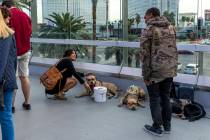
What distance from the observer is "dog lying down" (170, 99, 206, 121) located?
4633 mm

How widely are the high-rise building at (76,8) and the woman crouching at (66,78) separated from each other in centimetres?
153

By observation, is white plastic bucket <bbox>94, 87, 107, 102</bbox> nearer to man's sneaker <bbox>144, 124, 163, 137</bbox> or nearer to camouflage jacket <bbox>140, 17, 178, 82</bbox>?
man's sneaker <bbox>144, 124, 163, 137</bbox>

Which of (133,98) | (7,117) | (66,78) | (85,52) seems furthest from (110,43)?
(7,117)

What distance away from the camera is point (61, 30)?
7789mm

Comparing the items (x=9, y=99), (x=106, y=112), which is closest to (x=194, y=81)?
(x=106, y=112)

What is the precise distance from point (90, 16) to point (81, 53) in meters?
0.78

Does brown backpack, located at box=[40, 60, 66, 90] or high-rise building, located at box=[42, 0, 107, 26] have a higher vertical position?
high-rise building, located at box=[42, 0, 107, 26]

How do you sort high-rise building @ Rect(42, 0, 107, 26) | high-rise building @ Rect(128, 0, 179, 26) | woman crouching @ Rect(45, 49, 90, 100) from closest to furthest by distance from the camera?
woman crouching @ Rect(45, 49, 90, 100) < high-rise building @ Rect(128, 0, 179, 26) < high-rise building @ Rect(42, 0, 107, 26)

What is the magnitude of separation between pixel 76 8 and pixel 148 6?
208cm

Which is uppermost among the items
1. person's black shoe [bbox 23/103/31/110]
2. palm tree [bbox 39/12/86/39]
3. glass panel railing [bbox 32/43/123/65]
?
palm tree [bbox 39/12/86/39]

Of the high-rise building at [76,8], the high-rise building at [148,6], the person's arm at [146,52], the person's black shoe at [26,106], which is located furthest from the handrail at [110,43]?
the person's black shoe at [26,106]

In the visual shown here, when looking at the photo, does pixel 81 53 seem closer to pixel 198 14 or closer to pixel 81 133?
pixel 198 14

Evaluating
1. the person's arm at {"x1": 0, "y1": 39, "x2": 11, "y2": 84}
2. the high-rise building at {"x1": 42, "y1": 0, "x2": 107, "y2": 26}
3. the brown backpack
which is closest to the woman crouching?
the brown backpack

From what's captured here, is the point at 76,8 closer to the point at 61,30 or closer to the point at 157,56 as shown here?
the point at 61,30
